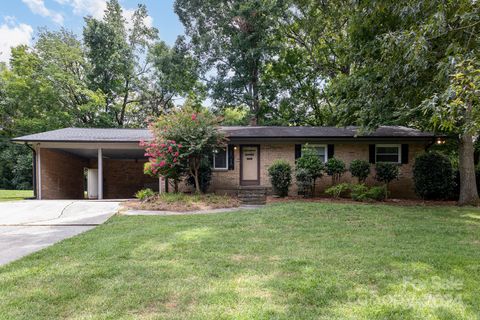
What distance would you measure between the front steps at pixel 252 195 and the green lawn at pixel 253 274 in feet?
14.4

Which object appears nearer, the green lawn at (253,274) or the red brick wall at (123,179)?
the green lawn at (253,274)

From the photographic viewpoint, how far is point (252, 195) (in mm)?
11070

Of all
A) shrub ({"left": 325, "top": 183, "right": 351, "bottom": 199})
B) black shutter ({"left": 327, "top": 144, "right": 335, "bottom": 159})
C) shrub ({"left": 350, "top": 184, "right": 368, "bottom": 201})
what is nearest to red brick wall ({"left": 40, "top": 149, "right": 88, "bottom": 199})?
shrub ({"left": 325, "top": 183, "right": 351, "bottom": 199})

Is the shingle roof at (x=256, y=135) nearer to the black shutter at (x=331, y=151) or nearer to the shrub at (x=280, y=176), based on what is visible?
the black shutter at (x=331, y=151)

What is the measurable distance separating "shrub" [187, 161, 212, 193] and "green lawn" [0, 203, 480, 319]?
5.41 meters

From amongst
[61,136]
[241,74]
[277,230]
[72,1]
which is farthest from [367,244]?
[72,1]

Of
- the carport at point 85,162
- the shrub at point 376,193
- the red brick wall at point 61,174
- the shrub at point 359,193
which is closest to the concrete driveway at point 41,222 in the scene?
the carport at point 85,162

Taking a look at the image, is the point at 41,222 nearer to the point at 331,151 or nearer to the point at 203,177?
the point at 203,177

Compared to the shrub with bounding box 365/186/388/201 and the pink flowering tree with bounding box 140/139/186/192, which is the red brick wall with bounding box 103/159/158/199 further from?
the shrub with bounding box 365/186/388/201

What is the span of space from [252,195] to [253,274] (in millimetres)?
7545

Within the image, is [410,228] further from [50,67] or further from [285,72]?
[50,67]

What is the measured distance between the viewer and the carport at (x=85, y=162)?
484 inches

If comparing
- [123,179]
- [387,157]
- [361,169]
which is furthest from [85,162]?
[387,157]

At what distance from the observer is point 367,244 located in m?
4.80
